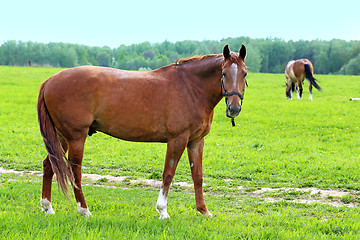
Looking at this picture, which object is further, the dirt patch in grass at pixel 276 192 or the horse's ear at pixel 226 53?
the dirt patch in grass at pixel 276 192

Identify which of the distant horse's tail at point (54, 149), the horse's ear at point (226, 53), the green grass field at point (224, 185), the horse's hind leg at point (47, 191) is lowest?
the green grass field at point (224, 185)

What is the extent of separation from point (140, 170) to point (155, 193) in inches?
95.6

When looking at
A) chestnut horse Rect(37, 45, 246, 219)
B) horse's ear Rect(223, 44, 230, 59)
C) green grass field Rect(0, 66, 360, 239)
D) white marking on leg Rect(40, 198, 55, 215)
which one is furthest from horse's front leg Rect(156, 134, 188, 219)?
white marking on leg Rect(40, 198, 55, 215)

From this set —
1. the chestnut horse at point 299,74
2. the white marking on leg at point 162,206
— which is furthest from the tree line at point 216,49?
the white marking on leg at point 162,206

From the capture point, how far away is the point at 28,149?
40.1 ft

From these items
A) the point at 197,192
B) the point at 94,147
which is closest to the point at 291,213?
the point at 197,192

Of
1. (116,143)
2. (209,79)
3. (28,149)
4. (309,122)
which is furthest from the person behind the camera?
(309,122)

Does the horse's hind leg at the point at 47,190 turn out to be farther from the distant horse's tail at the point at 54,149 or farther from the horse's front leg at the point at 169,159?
the horse's front leg at the point at 169,159

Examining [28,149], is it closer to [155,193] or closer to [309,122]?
[155,193]

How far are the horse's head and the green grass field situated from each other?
1662mm

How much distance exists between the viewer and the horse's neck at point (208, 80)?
227 inches

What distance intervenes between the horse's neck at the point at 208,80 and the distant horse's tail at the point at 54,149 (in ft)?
7.43

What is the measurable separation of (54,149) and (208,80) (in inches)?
101

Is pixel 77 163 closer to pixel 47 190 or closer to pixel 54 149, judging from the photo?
pixel 54 149
